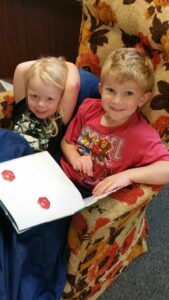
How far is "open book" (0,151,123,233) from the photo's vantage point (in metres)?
0.85

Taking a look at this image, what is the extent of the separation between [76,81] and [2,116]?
353 millimetres

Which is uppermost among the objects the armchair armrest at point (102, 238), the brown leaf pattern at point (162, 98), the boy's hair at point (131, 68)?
the boy's hair at point (131, 68)

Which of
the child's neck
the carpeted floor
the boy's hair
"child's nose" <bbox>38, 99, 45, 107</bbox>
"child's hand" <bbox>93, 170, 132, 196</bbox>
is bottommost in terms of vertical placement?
the carpeted floor

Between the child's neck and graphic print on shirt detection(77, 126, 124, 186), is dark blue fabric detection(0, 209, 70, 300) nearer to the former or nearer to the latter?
graphic print on shirt detection(77, 126, 124, 186)

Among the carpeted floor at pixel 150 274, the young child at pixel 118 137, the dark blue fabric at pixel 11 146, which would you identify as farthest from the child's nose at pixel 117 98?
the carpeted floor at pixel 150 274

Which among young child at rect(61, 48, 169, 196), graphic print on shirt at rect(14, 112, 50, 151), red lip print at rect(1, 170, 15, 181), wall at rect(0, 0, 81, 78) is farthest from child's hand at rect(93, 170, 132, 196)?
wall at rect(0, 0, 81, 78)

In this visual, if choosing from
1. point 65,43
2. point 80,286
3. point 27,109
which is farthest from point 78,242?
point 65,43

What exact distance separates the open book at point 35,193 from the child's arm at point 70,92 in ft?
0.97

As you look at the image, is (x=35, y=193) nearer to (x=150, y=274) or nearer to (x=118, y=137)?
(x=118, y=137)

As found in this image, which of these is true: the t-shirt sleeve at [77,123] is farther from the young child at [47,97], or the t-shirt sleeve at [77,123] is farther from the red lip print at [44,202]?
the red lip print at [44,202]

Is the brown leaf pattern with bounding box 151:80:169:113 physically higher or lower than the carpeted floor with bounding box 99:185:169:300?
higher

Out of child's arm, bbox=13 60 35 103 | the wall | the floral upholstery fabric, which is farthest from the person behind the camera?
the wall

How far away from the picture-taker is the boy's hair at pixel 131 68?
1.04m

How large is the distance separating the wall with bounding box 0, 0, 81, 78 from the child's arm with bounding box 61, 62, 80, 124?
3.06 feet
